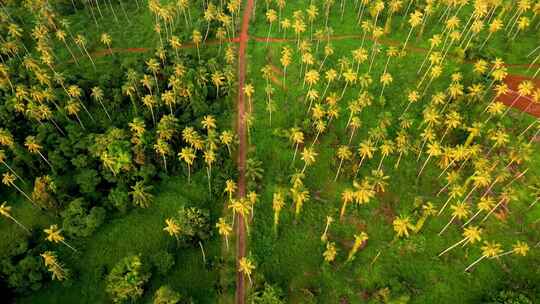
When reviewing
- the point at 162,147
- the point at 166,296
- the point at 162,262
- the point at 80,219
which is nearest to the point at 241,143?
the point at 162,147

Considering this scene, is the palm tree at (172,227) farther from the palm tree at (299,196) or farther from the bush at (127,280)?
the palm tree at (299,196)

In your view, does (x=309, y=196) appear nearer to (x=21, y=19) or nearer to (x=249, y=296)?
(x=249, y=296)

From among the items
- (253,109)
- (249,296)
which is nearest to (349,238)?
(249,296)

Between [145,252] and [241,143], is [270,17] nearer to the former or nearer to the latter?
[241,143]

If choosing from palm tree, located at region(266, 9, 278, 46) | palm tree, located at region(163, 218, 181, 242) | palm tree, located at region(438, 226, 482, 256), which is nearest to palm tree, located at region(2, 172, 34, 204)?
palm tree, located at region(163, 218, 181, 242)

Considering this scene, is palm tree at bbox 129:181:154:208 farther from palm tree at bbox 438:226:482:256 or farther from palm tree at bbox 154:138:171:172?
palm tree at bbox 438:226:482:256

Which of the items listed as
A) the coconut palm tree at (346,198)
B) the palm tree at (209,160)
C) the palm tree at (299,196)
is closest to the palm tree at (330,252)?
the coconut palm tree at (346,198)
